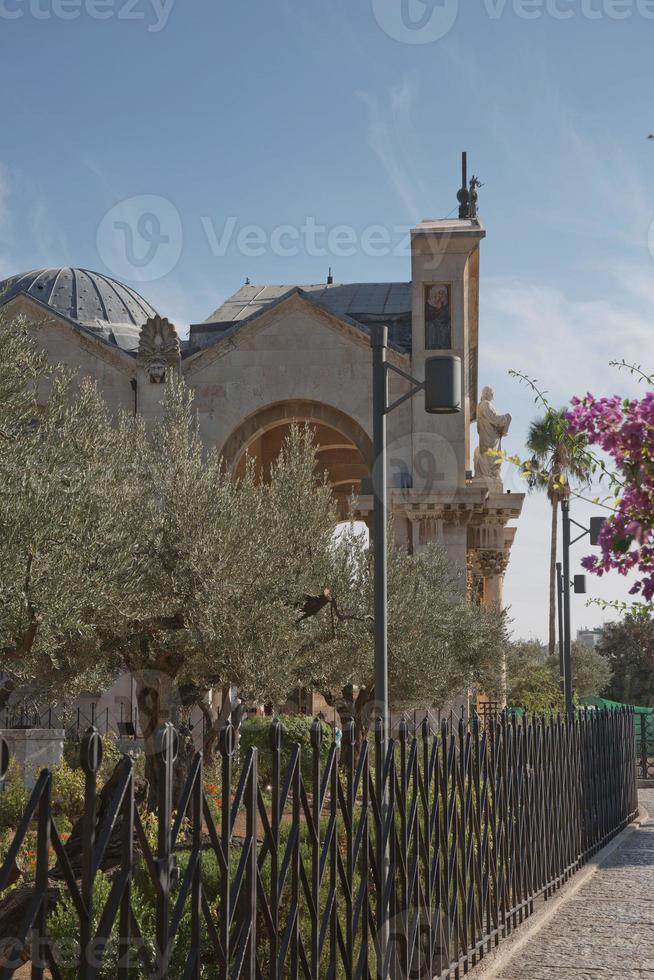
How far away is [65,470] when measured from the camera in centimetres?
1084

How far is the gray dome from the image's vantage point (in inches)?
1778

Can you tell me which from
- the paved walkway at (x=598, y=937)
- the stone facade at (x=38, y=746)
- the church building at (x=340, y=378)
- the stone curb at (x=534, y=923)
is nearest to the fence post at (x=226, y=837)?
the stone curb at (x=534, y=923)

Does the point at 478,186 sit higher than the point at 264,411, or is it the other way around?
the point at 478,186

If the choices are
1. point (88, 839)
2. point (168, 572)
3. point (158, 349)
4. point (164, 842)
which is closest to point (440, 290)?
point (158, 349)

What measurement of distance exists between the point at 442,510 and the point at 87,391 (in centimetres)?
2232

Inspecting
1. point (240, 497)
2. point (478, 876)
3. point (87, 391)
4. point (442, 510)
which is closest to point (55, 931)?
point (478, 876)

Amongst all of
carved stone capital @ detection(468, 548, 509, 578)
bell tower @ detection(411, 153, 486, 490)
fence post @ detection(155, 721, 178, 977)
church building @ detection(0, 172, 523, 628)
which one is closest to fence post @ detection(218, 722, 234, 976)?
fence post @ detection(155, 721, 178, 977)

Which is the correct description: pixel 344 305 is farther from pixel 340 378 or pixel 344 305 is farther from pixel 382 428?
pixel 382 428

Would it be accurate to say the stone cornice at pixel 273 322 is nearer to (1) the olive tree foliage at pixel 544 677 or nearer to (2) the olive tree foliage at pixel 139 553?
(1) the olive tree foliage at pixel 544 677

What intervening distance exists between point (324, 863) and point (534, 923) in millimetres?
5303

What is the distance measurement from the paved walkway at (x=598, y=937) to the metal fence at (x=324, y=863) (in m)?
0.31

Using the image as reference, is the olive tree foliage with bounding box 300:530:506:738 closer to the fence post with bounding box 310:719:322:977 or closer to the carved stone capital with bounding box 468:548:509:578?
the carved stone capital with bounding box 468:548:509:578

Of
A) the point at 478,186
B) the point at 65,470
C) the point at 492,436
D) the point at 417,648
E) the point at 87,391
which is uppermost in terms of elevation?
the point at 478,186

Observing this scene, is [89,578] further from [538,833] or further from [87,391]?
[538,833]
